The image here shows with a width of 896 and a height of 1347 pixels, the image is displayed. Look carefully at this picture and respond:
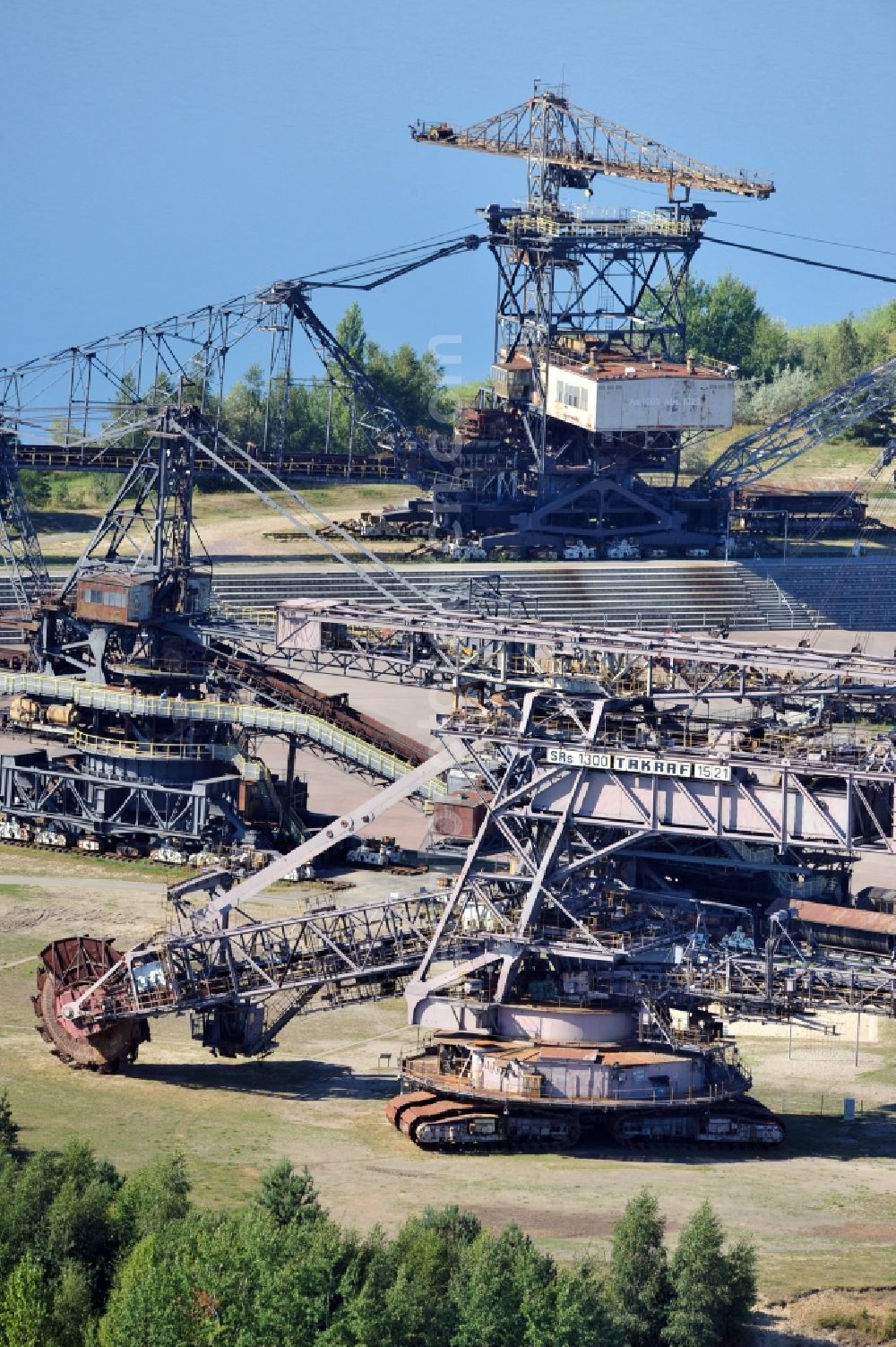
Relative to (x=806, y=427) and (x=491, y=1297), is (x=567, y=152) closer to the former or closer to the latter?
(x=806, y=427)

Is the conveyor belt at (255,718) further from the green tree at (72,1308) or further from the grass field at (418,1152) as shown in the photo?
the green tree at (72,1308)

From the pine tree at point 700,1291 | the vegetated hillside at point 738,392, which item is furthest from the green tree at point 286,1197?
the vegetated hillside at point 738,392

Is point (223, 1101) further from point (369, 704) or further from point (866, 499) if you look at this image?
point (866, 499)

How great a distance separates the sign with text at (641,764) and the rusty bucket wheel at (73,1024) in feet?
43.5

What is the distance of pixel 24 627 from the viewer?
361 ft

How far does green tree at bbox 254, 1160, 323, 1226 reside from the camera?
61.2 m

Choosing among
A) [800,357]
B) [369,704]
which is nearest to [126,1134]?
[369,704]

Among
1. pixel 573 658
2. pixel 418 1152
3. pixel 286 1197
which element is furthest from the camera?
pixel 573 658

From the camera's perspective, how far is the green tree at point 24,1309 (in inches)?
2242

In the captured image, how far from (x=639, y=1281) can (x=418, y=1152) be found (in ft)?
40.2

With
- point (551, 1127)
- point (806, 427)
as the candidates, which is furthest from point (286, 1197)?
point (806, 427)

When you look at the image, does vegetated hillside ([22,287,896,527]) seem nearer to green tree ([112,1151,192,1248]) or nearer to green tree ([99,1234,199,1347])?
green tree ([112,1151,192,1248])

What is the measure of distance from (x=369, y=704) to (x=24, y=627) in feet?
62.8

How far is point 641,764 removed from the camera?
73188 mm
